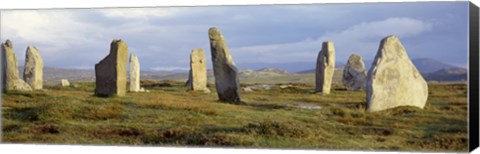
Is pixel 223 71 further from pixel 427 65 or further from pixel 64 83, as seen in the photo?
pixel 427 65

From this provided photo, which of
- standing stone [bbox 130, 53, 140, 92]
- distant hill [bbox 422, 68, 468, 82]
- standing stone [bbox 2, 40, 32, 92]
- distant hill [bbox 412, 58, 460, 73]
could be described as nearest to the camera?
distant hill [bbox 422, 68, 468, 82]


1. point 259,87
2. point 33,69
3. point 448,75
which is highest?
point 33,69

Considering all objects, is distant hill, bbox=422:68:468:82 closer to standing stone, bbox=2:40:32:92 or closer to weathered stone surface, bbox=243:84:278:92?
weathered stone surface, bbox=243:84:278:92

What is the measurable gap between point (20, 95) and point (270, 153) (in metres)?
6.24

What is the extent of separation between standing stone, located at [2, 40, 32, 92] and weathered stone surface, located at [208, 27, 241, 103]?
412 centimetres

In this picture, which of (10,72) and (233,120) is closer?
(233,120)

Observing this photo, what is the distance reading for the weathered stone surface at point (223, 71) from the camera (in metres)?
20.8

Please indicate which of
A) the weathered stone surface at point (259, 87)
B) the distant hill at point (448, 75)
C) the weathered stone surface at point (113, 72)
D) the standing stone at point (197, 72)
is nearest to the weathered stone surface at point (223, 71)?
the weathered stone surface at point (259, 87)

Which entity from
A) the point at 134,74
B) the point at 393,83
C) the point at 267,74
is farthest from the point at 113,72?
the point at 393,83

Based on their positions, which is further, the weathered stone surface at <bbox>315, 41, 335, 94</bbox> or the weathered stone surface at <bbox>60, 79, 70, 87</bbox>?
the weathered stone surface at <bbox>60, 79, 70, 87</bbox>

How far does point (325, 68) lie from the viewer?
2158 centimetres

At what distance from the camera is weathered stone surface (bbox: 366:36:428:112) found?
19.7 meters

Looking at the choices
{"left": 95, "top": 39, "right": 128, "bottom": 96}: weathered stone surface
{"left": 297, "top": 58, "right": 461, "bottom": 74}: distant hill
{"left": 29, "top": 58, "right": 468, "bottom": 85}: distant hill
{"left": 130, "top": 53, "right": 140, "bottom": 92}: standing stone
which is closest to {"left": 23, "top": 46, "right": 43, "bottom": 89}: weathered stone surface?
{"left": 29, "top": 58, "right": 468, "bottom": 85}: distant hill

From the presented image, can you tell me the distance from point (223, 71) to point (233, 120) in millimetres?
2485
